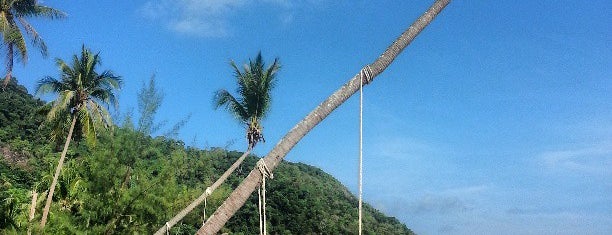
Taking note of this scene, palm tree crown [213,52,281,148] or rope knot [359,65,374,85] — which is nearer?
rope knot [359,65,374,85]

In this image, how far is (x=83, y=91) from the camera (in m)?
17.9

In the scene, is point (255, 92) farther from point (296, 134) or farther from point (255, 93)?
point (296, 134)

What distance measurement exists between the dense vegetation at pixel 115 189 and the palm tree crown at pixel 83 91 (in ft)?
3.02

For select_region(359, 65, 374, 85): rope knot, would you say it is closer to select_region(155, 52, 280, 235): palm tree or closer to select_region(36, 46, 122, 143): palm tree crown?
select_region(155, 52, 280, 235): palm tree

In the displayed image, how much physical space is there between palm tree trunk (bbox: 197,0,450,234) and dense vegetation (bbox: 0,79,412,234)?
28.8ft

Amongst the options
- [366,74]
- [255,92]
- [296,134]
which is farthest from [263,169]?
[255,92]

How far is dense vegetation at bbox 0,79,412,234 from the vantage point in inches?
600

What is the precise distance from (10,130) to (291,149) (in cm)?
3116

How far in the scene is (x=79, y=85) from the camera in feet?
58.1

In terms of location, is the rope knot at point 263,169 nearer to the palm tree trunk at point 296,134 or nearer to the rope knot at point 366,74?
the palm tree trunk at point 296,134

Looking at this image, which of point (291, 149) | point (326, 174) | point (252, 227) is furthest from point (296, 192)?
point (291, 149)

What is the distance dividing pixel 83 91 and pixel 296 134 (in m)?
12.8

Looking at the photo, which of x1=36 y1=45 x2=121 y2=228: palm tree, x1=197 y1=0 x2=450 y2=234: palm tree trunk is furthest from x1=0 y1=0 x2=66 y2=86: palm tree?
x1=197 y1=0 x2=450 y2=234: palm tree trunk

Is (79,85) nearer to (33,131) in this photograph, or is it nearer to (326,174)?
(33,131)
